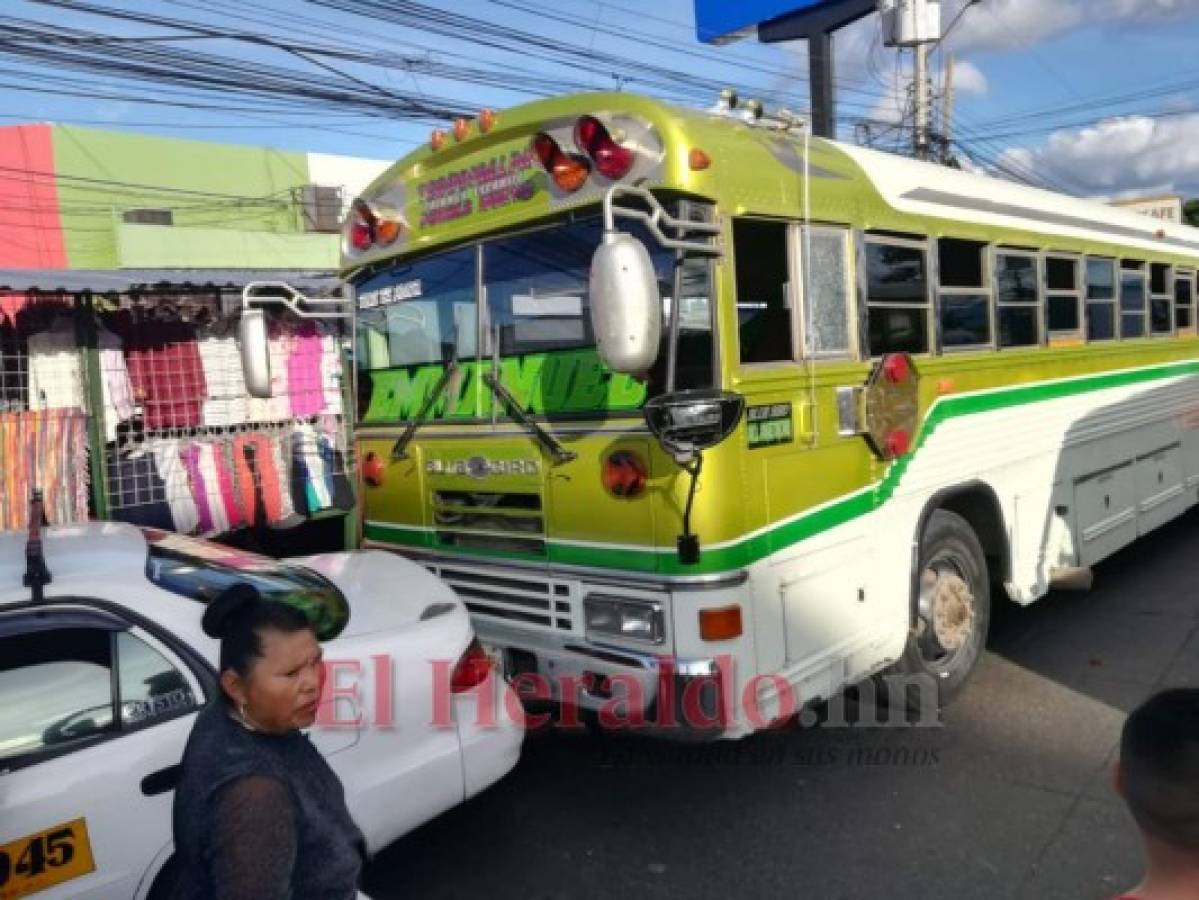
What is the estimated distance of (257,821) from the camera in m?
1.62

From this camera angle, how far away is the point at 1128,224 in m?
7.28

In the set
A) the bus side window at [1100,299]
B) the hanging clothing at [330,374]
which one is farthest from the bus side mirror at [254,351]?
the bus side window at [1100,299]

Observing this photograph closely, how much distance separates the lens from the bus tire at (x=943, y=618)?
481cm

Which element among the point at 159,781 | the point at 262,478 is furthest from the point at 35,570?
the point at 262,478

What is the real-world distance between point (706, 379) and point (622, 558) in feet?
2.53

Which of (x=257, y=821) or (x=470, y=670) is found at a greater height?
(x=257, y=821)

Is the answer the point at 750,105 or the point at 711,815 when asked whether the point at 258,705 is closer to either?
the point at 711,815

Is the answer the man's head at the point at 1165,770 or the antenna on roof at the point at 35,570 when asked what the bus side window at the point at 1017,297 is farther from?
the antenna on roof at the point at 35,570

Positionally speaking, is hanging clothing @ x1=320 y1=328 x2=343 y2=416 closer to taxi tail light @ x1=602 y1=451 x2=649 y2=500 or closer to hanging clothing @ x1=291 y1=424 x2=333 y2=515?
hanging clothing @ x1=291 y1=424 x2=333 y2=515

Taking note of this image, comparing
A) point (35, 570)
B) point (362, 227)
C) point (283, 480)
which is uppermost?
point (362, 227)

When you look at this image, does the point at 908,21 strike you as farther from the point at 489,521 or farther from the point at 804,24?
the point at 489,521

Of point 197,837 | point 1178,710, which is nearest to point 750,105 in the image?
point 1178,710

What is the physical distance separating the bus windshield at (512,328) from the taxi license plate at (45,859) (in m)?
2.21

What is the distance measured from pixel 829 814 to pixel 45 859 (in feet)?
9.44
